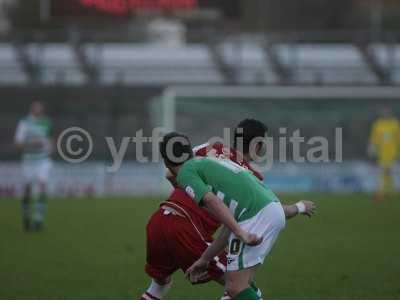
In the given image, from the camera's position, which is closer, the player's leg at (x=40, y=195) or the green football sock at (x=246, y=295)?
the green football sock at (x=246, y=295)

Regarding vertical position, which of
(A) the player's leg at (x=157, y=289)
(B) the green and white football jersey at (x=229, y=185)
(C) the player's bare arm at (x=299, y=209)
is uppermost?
(B) the green and white football jersey at (x=229, y=185)

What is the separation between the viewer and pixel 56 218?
18422mm

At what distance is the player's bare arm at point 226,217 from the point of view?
632cm

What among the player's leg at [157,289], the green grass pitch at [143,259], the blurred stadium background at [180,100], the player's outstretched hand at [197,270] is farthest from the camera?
the blurred stadium background at [180,100]

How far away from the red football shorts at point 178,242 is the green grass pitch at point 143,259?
1782 millimetres

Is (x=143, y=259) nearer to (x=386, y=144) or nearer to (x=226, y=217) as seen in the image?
(x=226, y=217)

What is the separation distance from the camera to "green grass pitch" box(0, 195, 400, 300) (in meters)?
9.45

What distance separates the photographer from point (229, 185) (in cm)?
661

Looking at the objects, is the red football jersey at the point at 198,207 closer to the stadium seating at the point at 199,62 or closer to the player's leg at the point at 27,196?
the player's leg at the point at 27,196

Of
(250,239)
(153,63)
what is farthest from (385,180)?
(250,239)

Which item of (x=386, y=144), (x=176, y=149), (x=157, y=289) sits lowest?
(x=386, y=144)

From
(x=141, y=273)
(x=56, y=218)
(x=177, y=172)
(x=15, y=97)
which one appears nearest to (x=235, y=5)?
(x=15, y=97)

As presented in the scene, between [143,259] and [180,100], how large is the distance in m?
15.2

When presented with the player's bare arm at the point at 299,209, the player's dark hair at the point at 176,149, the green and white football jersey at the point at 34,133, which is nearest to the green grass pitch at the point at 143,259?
the green and white football jersey at the point at 34,133
